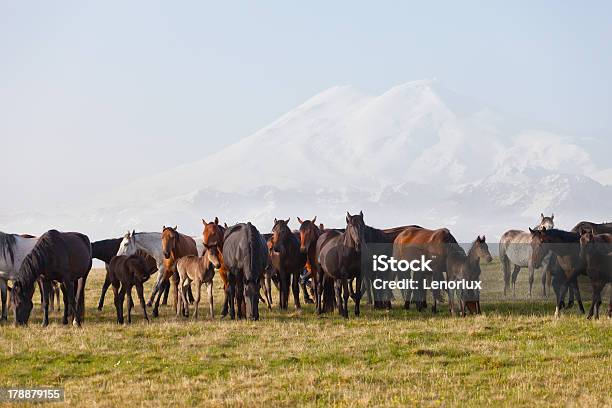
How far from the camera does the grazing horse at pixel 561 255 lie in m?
23.0

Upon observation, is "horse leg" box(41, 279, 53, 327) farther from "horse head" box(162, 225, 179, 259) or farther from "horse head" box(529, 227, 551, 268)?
"horse head" box(529, 227, 551, 268)

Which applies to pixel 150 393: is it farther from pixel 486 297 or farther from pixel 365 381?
pixel 486 297

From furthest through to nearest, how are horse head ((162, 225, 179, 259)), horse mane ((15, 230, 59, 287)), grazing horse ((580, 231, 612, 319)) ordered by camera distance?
horse head ((162, 225, 179, 259)) < horse mane ((15, 230, 59, 287)) < grazing horse ((580, 231, 612, 319))

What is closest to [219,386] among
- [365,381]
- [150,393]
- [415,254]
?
[150,393]

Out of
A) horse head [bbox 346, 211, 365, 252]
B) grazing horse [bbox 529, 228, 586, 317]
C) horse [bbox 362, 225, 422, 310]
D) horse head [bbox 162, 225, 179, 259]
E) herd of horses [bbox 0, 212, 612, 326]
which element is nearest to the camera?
herd of horses [bbox 0, 212, 612, 326]

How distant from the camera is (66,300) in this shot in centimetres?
2328

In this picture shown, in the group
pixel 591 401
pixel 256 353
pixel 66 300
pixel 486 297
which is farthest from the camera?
pixel 486 297

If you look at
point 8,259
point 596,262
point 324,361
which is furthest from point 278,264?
point 324,361

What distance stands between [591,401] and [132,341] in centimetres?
948

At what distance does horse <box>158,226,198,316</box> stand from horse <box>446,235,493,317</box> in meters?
7.15

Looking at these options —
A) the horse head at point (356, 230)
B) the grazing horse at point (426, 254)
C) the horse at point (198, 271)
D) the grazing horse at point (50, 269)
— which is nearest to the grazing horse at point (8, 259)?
the grazing horse at point (50, 269)

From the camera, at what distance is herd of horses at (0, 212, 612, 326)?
74.0ft

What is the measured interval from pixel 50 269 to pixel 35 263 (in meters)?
0.43

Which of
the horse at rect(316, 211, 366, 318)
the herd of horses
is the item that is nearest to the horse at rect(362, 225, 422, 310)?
the herd of horses
